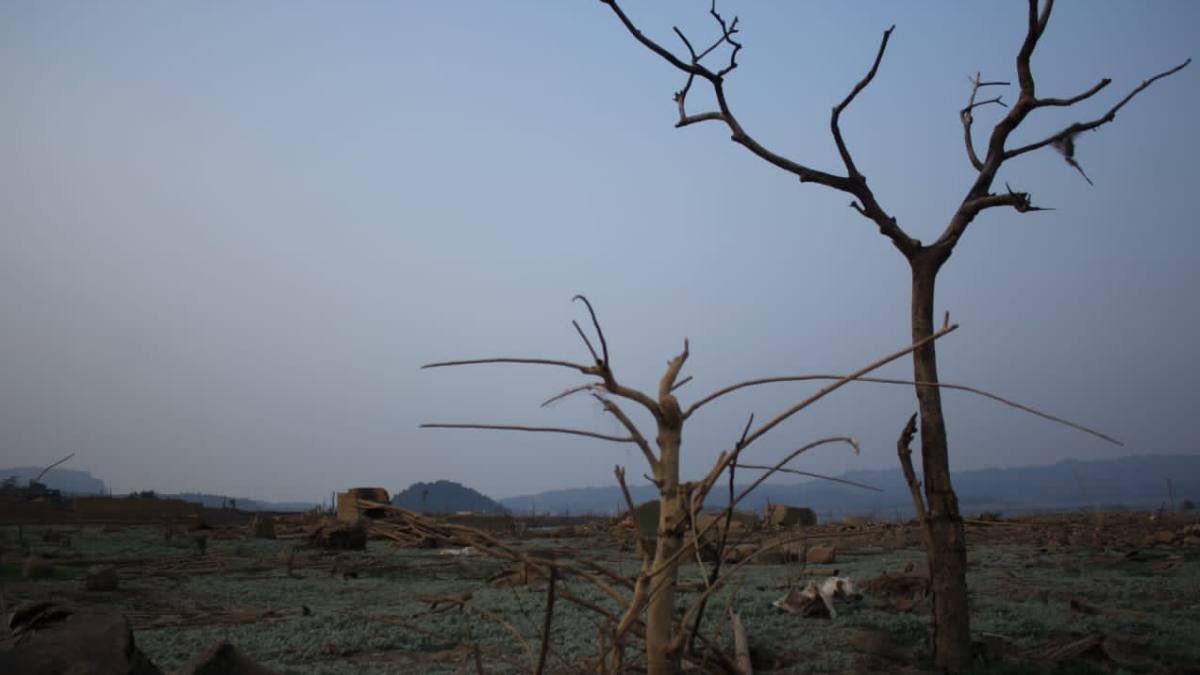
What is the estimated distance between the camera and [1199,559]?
1033 centimetres

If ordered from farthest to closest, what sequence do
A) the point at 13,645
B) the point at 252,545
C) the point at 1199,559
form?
the point at 252,545 → the point at 1199,559 → the point at 13,645

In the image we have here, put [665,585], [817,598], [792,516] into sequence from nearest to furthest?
[665,585] → [817,598] → [792,516]

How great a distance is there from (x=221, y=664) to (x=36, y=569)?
7.56 m

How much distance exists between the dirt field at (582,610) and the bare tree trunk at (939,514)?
244 millimetres

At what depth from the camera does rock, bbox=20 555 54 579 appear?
8.88 meters

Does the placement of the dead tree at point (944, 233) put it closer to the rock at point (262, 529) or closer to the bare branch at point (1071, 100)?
the bare branch at point (1071, 100)

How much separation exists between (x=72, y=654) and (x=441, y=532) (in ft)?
6.21

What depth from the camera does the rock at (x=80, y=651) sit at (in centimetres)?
285

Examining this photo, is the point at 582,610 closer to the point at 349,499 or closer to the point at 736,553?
the point at 736,553

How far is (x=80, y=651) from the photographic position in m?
2.98

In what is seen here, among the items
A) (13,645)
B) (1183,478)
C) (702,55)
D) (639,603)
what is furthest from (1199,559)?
(1183,478)

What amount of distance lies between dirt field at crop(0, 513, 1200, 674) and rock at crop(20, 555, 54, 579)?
222 millimetres

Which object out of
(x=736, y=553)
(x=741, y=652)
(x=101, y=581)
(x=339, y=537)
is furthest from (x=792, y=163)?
(x=339, y=537)

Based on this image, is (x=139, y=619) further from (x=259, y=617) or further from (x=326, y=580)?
(x=326, y=580)
